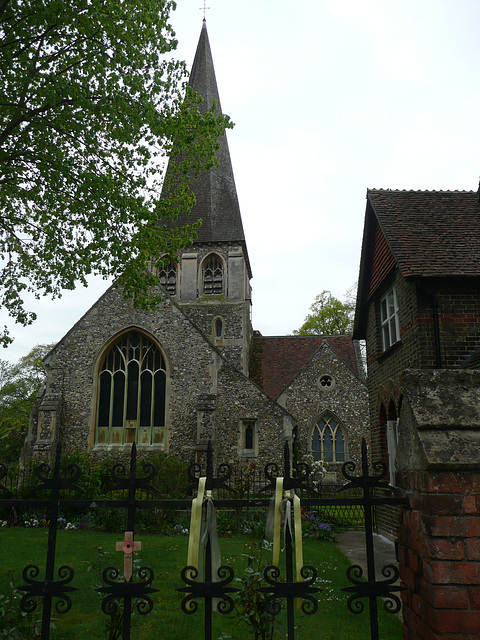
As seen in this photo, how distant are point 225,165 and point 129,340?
16181 millimetres

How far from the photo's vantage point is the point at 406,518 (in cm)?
262

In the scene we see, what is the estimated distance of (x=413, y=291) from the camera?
10.2 m

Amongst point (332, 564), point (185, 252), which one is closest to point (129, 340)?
point (185, 252)

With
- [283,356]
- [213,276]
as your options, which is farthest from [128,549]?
[283,356]

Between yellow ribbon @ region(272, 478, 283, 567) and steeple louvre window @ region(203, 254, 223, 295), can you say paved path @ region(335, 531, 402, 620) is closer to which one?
yellow ribbon @ region(272, 478, 283, 567)

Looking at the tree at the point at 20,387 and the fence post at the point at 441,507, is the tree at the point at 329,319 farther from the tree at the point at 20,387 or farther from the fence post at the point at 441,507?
the fence post at the point at 441,507

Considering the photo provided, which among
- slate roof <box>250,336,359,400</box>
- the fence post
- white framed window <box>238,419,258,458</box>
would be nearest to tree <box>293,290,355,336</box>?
slate roof <box>250,336,359,400</box>

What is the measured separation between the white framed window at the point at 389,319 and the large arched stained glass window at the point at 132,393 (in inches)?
379

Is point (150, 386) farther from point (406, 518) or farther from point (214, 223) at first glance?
point (406, 518)

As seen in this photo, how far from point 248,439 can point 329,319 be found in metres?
22.5

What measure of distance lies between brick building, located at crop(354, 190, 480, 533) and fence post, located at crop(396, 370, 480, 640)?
18.2 feet

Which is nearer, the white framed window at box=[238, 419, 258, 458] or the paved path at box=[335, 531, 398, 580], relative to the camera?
the paved path at box=[335, 531, 398, 580]

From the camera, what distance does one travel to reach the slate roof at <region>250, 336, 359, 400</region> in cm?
2720

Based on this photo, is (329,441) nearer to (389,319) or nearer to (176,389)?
(176,389)
